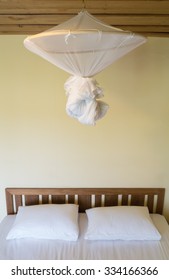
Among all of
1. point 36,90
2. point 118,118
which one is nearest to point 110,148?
point 118,118

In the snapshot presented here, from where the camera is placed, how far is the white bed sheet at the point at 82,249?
72.8 inches

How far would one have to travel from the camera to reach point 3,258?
182cm

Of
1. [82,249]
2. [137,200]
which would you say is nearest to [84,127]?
[137,200]

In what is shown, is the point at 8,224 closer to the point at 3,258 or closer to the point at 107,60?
the point at 3,258

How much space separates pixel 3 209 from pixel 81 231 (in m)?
1.08

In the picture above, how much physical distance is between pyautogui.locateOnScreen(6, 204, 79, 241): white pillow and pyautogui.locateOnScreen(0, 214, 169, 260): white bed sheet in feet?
0.18

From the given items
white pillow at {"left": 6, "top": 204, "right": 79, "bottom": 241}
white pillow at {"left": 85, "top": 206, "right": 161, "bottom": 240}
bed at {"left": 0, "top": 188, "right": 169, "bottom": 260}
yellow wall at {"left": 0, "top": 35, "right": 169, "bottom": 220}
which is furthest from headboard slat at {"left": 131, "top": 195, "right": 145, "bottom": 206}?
white pillow at {"left": 6, "top": 204, "right": 79, "bottom": 241}

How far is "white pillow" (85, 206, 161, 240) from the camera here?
6.74 ft

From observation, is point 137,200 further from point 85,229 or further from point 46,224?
point 46,224

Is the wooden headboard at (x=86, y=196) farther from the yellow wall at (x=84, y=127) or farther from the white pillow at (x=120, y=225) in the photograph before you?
the white pillow at (x=120, y=225)

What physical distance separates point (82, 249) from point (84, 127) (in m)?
1.23

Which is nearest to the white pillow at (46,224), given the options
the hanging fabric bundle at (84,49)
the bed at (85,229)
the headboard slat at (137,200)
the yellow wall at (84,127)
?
the bed at (85,229)

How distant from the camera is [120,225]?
6.93 feet

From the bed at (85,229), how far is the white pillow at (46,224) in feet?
0.18
